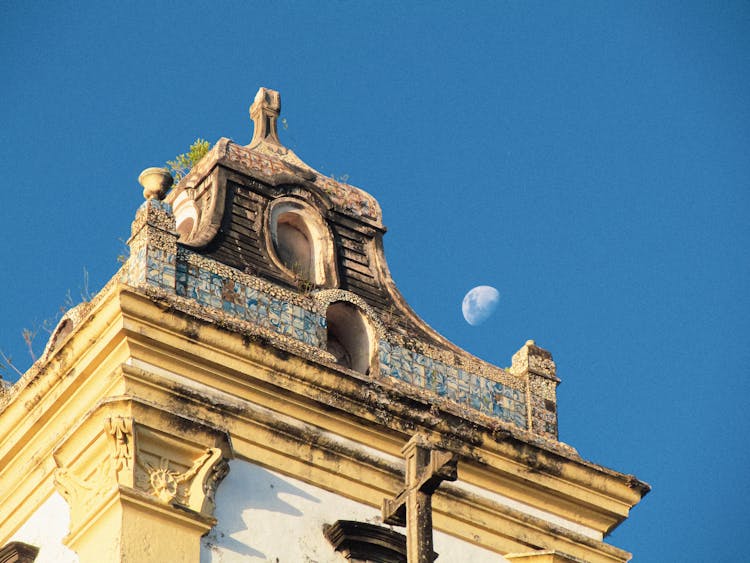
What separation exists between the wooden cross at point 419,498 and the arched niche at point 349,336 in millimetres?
5648

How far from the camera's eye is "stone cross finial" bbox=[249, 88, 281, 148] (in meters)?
20.3

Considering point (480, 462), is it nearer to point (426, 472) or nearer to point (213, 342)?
point (213, 342)

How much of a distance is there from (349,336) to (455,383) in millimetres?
1068

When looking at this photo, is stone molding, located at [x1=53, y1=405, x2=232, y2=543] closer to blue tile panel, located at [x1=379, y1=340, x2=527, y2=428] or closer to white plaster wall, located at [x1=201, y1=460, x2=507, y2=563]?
white plaster wall, located at [x1=201, y1=460, x2=507, y2=563]

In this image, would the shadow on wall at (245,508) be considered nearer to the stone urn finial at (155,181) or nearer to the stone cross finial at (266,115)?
the stone urn finial at (155,181)

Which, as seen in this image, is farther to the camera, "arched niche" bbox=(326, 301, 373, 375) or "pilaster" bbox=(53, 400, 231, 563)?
"arched niche" bbox=(326, 301, 373, 375)

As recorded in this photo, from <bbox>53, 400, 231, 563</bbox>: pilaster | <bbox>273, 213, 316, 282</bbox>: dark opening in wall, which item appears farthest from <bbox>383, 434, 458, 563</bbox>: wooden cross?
<bbox>273, 213, 316, 282</bbox>: dark opening in wall

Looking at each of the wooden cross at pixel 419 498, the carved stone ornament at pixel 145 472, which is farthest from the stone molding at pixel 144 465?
the wooden cross at pixel 419 498

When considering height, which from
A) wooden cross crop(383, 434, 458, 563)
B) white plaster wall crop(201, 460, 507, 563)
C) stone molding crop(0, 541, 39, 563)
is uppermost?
white plaster wall crop(201, 460, 507, 563)

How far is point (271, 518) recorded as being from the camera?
16000 millimetres

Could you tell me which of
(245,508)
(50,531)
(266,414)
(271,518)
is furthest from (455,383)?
(50,531)

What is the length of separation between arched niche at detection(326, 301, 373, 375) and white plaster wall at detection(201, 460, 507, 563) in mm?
1868

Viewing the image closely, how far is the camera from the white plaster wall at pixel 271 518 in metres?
15.7

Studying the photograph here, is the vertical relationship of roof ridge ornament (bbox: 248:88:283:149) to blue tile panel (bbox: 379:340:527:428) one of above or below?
above
